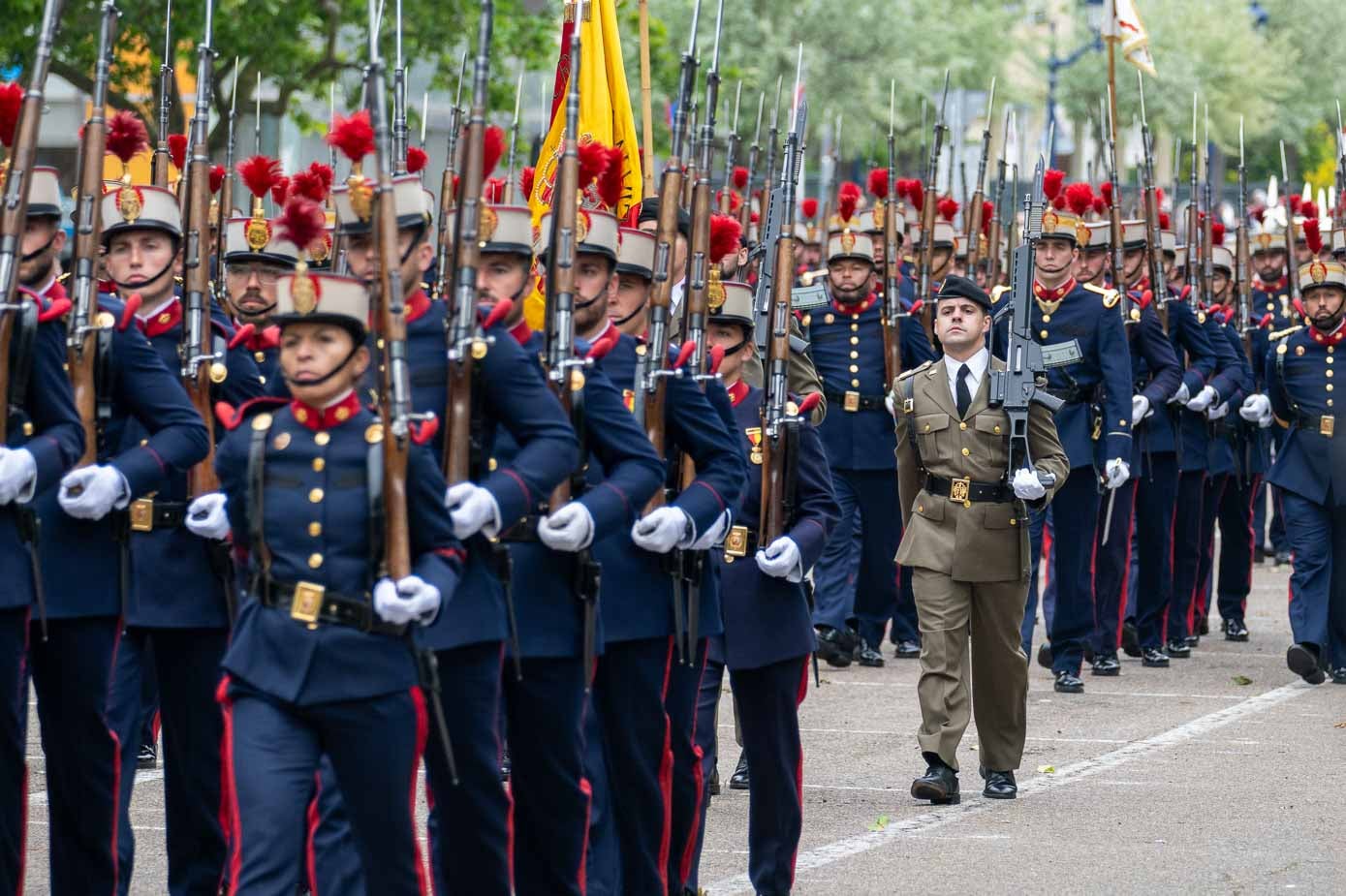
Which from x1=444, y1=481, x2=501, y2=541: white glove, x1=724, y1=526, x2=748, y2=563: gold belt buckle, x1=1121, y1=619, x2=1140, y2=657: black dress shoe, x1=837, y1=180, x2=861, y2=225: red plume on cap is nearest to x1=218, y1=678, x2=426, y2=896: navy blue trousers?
x1=444, y1=481, x2=501, y2=541: white glove

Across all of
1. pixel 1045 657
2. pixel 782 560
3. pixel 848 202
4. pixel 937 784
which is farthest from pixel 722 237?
pixel 848 202

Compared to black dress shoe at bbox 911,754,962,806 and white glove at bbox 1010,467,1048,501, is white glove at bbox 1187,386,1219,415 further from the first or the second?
black dress shoe at bbox 911,754,962,806

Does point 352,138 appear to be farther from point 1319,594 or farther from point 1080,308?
point 1319,594

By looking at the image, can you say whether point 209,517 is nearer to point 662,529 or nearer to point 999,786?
point 662,529

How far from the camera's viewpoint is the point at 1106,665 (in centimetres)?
1278

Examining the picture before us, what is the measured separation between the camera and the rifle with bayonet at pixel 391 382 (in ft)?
18.2

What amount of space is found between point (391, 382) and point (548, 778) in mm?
1187

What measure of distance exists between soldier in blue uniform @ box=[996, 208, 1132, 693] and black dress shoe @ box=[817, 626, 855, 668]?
0.98m

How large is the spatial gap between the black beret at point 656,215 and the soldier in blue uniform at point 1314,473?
14.0 feet

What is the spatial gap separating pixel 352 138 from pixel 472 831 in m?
1.57

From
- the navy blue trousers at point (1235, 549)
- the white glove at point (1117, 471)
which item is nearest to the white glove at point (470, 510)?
the white glove at point (1117, 471)

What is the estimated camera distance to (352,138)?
5.84m

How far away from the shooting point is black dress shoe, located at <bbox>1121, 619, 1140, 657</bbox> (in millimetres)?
13562

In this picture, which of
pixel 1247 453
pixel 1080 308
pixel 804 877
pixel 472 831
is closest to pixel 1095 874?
pixel 804 877
